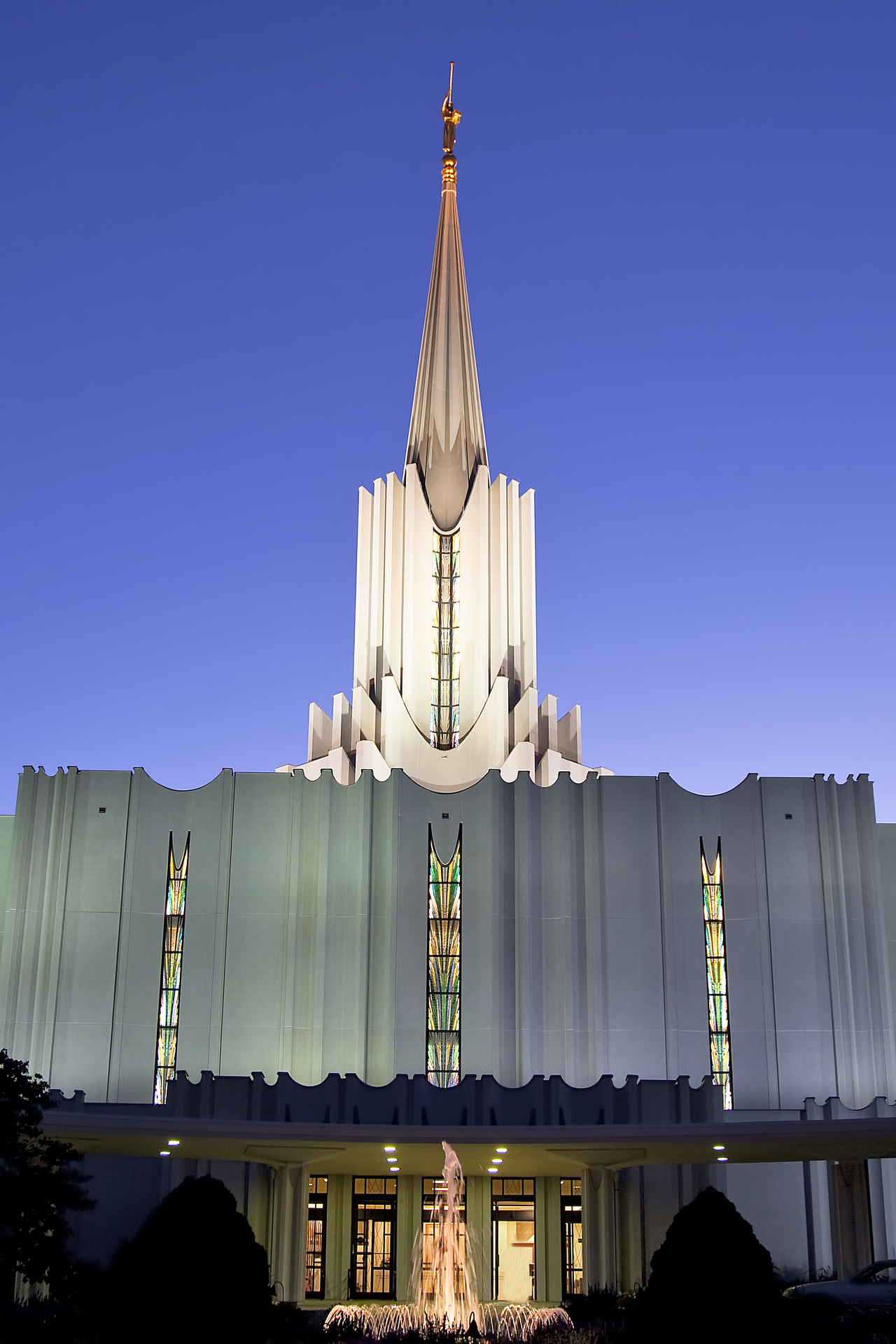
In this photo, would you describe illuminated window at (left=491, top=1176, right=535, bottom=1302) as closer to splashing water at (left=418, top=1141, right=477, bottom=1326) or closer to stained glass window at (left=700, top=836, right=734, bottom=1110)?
splashing water at (left=418, top=1141, right=477, bottom=1326)

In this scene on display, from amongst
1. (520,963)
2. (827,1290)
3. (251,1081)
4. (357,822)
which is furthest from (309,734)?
(827,1290)

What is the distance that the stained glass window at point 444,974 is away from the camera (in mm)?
35594

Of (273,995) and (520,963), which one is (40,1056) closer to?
(273,995)

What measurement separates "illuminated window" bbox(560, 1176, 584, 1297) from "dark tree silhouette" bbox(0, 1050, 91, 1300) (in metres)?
15.0

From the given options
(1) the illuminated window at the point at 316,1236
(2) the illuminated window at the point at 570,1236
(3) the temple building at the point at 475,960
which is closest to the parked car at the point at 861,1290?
(3) the temple building at the point at 475,960

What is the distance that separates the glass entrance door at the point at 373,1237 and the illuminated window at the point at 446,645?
14931 millimetres

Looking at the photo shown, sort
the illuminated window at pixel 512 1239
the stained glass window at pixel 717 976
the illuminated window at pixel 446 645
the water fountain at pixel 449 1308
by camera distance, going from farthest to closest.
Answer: the illuminated window at pixel 446 645 → the stained glass window at pixel 717 976 → the illuminated window at pixel 512 1239 → the water fountain at pixel 449 1308

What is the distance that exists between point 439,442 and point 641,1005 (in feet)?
69.3

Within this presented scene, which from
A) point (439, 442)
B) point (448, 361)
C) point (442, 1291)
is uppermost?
point (448, 361)

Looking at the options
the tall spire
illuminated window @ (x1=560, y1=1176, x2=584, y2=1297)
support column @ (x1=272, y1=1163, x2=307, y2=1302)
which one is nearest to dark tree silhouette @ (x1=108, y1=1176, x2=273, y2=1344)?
support column @ (x1=272, y1=1163, x2=307, y2=1302)

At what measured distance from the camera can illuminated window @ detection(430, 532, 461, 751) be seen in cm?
4519

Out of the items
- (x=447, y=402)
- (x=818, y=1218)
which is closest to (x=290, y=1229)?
(x=818, y=1218)

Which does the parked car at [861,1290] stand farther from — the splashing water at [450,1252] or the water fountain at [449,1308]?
the splashing water at [450,1252]

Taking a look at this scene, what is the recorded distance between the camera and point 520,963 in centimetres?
3622
